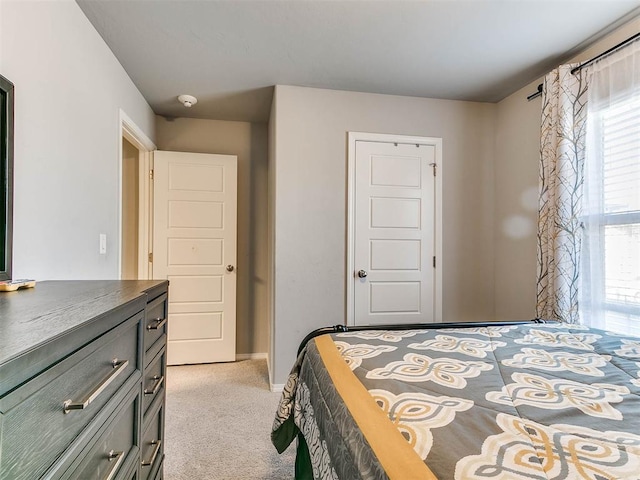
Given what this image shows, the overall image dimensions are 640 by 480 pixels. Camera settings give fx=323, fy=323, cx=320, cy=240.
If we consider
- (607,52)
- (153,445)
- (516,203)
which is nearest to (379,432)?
(153,445)

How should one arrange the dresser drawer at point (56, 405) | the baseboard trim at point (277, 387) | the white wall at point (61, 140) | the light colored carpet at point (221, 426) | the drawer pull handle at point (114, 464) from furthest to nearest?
1. the baseboard trim at point (277, 387)
2. the light colored carpet at point (221, 426)
3. the white wall at point (61, 140)
4. the drawer pull handle at point (114, 464)
5. the dresser drawer at point (56, 405)

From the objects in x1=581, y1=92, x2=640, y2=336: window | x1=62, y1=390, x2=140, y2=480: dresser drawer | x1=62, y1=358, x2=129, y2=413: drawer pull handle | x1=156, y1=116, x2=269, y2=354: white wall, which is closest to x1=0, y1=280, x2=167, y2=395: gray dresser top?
x1=62, y1=358, x2=129, y2=413: drawer pull handle

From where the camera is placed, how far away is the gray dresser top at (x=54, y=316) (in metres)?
0.48

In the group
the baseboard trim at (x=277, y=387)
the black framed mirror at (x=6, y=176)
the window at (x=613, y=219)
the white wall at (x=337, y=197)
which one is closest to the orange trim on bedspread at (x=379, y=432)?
the black framed mirror at (x=6, y=176)

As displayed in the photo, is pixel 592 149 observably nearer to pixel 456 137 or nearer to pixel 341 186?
pixel 456 137

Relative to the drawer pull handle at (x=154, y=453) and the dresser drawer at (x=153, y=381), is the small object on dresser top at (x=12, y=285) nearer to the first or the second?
the dresser drawer at (x=153, y=381)

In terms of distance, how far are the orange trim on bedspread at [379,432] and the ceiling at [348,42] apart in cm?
191

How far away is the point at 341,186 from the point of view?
282cm

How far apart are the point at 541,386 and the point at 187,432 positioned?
2.02 meters

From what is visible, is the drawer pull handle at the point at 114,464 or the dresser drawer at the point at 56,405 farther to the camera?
the drawer pull handle at the point at 114,464

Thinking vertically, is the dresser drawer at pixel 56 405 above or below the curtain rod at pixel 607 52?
below

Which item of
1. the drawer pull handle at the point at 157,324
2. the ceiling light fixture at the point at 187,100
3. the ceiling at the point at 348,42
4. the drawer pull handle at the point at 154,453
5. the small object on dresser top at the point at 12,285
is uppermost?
the ceiling at the point at 348,42

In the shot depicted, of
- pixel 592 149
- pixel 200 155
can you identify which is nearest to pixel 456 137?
pixel 592 149

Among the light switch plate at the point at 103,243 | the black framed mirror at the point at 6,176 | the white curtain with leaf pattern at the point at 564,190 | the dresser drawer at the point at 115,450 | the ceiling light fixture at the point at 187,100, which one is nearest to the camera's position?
the dresser drawer at the point at 115,450
